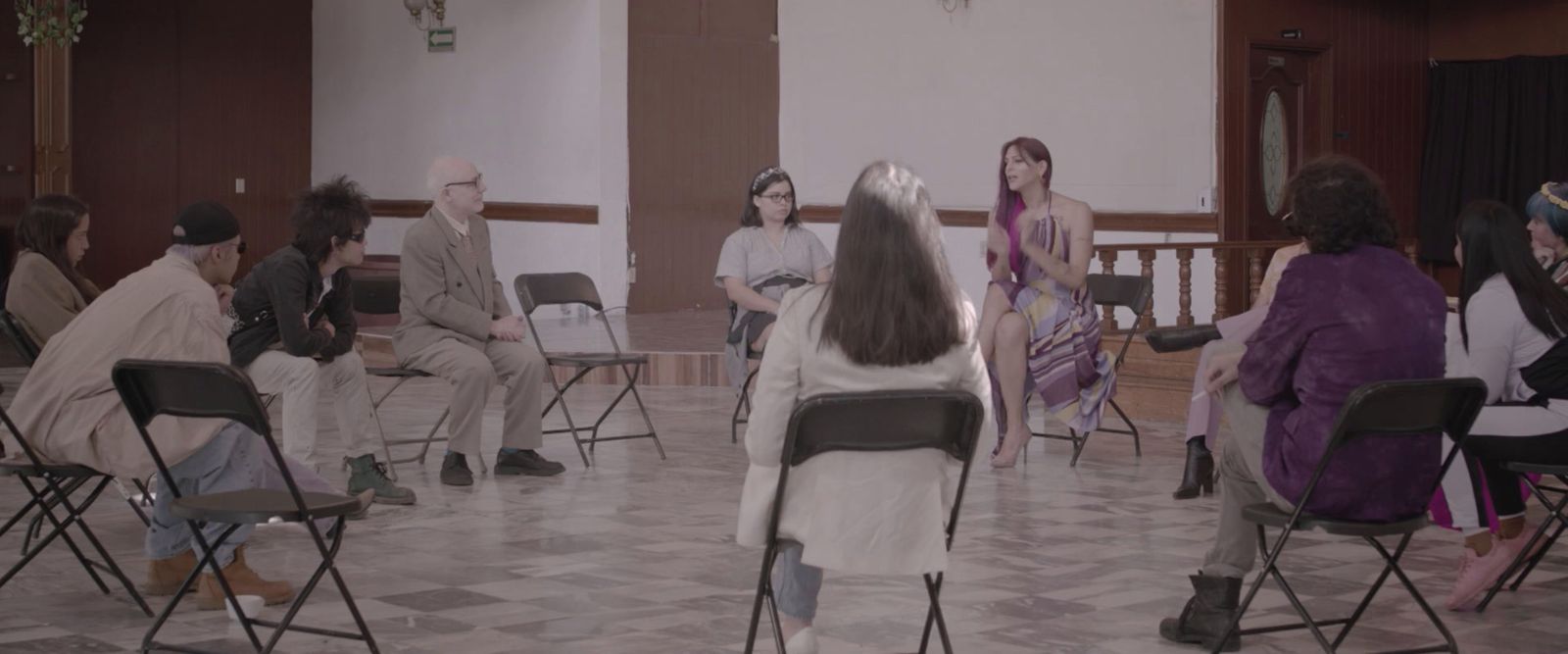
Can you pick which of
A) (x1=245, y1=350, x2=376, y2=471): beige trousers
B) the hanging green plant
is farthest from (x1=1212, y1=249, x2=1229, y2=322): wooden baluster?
the hanging green plant

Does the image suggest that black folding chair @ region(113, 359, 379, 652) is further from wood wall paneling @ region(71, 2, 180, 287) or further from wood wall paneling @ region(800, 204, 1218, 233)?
wood wall paneling @ region(71, 2, 180, 287)

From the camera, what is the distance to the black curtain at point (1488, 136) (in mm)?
11289

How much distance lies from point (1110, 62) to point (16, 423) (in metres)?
8.24

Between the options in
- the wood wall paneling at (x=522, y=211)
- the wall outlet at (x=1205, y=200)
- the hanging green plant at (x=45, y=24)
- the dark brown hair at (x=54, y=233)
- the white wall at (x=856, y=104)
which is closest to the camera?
the dark brown hair at (x=54, y=233)

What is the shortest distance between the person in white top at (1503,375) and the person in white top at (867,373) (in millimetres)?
1686

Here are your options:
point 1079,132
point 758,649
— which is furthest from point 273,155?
point 758,649

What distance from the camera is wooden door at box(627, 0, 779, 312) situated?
13133mm

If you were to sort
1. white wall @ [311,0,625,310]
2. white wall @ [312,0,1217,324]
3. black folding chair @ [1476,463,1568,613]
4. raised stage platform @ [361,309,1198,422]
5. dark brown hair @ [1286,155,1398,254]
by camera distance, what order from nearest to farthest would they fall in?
dark brown hair @ [1286,155,1398,254] → black folding chair @ [1476,463,1568,613] → raised stage platform @ [361,309,1198,422] → white wall @ [312,0,1217,324] → white wall @ [311,0,625,310]

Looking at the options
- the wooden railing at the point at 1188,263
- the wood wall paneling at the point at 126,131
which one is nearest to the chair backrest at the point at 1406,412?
the wooden railing at the point at 1188,263

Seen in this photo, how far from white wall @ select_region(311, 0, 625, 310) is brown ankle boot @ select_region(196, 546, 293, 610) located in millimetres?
8770

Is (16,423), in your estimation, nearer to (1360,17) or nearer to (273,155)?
(1360,17)

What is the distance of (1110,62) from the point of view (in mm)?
11242

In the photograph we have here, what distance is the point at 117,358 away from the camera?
4.17 meters

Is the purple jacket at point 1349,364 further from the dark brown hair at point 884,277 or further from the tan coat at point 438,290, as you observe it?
the tan coat at point 438,290
